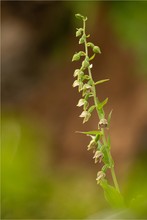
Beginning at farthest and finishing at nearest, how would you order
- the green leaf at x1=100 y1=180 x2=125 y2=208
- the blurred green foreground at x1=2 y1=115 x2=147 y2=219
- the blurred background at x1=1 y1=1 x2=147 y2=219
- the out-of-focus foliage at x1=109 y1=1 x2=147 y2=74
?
the blurred background at x1=1 y1=1 x2=147 y2=219
the out-of-focus foliage at x1=109 y1=1 x2=147 y2=74
the green leaf at x1=100 y1=180 x2=125 y2=208
the blurred green foreground at x1=2 y1=115 x2=147 y2=219

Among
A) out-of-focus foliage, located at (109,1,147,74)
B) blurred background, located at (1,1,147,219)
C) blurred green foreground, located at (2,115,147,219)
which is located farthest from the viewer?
blurred background, located at (1,1,147,219)

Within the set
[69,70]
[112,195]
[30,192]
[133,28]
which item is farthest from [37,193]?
[69,70]

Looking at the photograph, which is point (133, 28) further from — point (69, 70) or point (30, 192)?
point (30, 192)

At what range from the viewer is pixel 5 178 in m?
1.29

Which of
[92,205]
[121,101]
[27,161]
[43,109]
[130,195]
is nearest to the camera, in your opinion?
[130,195]

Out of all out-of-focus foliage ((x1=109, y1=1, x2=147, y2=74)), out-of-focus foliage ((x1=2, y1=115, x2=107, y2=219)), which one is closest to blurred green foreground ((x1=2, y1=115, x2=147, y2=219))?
out-of-focus foliage ((x1=2, y1=115, x2=107, y2=219))

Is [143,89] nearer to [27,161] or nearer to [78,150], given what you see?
[78,150]

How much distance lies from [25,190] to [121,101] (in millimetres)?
6613

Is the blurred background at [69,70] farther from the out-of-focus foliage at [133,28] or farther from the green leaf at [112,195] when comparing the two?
the green leaf at [112,195]

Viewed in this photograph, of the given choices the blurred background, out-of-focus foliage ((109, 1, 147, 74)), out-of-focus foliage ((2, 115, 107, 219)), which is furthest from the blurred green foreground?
out-of-focus foliage ((109, 1, 147, 74))

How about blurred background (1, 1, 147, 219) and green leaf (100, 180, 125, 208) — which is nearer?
green leaf (100, 180, 125, 208)

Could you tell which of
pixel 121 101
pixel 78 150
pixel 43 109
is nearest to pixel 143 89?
pixel 121 101

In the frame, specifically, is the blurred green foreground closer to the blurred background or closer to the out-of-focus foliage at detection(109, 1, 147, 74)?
the blurred background

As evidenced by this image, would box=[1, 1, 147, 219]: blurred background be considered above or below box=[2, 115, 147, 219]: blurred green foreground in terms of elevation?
above
